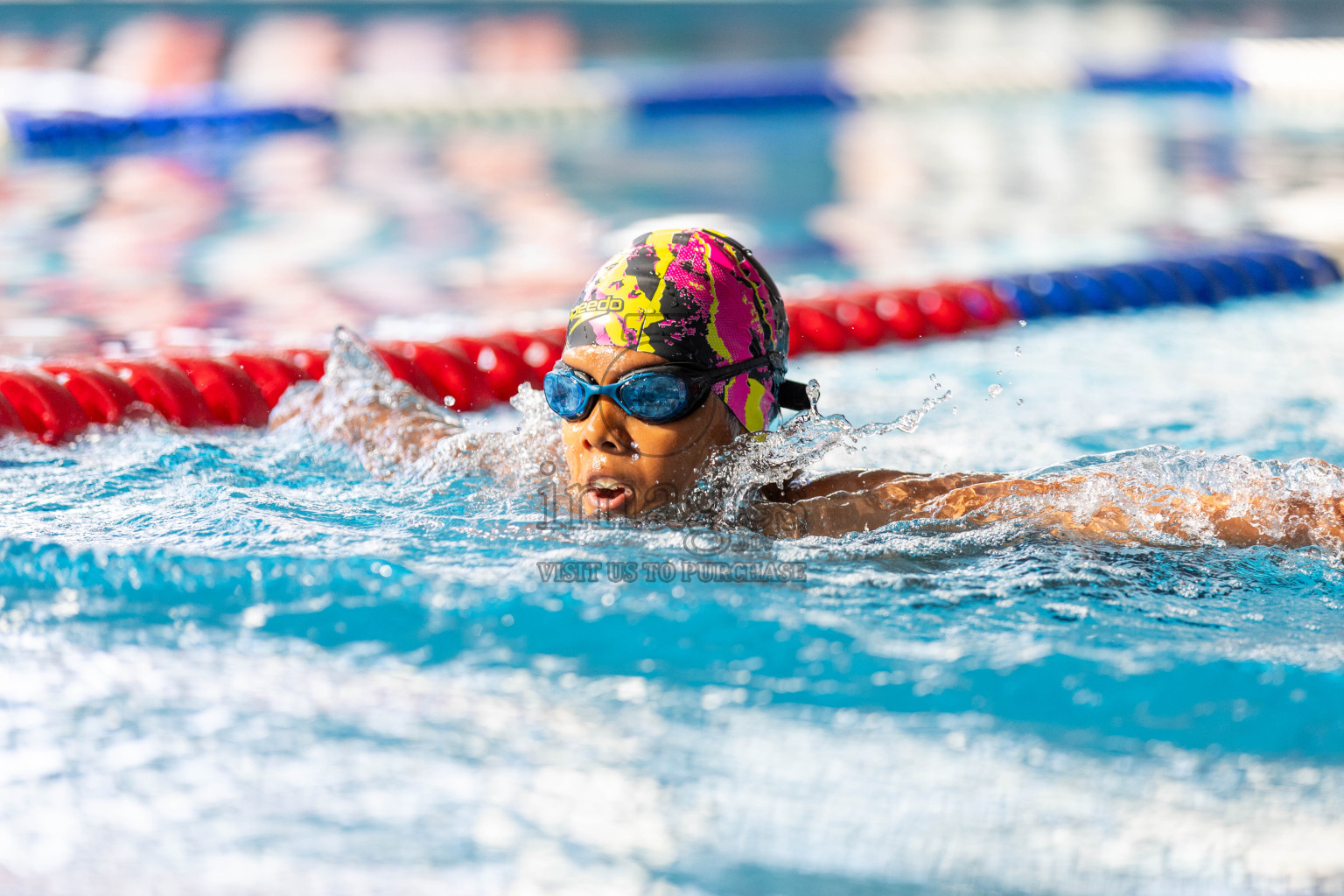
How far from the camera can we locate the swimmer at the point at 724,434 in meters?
2.16

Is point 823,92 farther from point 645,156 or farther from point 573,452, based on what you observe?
point 573,452

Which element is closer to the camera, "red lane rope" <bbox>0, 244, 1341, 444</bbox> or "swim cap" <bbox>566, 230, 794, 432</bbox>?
"swim cap" <bbox>566, 230, 794, 432</bbox>

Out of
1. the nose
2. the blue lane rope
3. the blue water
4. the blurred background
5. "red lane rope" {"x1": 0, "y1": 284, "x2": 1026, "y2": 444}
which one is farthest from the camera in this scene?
the blurred background

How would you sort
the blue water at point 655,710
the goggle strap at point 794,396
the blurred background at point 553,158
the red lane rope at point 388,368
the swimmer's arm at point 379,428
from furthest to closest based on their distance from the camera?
the blurred background at point 553,158 → the red lane rope at point 388,368 → the swimmer's arm at point 379,428 → the goggle strap at point 794,396 → the blue water at point 655,710

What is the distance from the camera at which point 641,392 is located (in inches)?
84.3

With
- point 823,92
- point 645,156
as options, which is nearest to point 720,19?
point 823,92

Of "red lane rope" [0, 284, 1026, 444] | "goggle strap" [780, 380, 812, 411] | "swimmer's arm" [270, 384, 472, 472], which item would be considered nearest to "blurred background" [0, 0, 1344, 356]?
"red lane rope" [0, 284, 1026, 444]

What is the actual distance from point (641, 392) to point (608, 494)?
0.58ft

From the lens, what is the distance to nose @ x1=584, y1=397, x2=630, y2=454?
2.14 meters

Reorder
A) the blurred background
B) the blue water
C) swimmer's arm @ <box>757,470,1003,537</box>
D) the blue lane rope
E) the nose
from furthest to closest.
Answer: the blurred background < the blue lane rope < swimmer's arm @ <box>757,470,1003,537</box> < the nose < the blue water

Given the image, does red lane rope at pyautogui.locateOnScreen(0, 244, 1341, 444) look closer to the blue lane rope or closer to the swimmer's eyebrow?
the blue lane rope

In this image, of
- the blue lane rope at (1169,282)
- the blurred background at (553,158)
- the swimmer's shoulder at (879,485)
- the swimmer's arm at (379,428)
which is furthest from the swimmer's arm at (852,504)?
the blue lane rope at (1169,282)

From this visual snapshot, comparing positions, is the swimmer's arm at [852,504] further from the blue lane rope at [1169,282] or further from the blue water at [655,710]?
the blue lane rope at [1169,282]

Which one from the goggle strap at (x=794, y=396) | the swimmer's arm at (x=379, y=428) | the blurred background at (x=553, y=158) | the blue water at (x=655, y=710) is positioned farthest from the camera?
the blurred background at (x=553, y=158)
